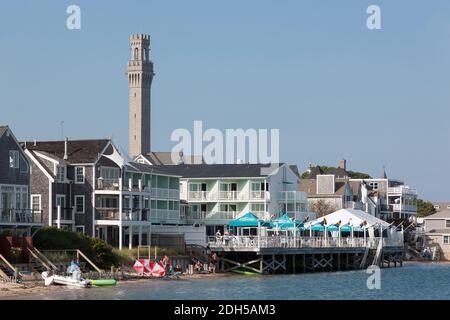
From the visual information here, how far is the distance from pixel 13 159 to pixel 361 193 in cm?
7202

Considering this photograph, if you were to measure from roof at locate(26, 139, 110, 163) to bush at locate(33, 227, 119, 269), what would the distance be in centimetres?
1109

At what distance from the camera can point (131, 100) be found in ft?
611

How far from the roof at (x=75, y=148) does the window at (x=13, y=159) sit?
7950 mm

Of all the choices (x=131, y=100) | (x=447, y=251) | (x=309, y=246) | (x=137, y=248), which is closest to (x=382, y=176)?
(x=447, y=251)

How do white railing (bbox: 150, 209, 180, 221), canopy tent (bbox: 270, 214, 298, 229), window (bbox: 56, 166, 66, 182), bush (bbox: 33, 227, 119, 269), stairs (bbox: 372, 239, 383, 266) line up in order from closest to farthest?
1. bush (bbox: 33, 227, 119, 269)
2. window (bbox: 56, 166, 66, 182)
3. canopy tent (bbox: 270, 214, 298, 229)
4. white railing (bbox: 150, 209, 180, 221)
5. stairs (bbox: 372, 239, 383, 266)

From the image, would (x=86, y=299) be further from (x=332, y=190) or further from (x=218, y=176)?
(x=332, y=190)

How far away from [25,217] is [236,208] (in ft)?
124

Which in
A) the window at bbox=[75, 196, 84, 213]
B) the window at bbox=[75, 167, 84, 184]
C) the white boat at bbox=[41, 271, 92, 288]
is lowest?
the white boat at bbox=[41, 271, 92, 288]

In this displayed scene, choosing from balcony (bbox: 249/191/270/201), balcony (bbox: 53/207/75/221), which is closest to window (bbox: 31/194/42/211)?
balcony (bbox: 53/207/75/221)

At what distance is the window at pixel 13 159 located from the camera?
77375 mm

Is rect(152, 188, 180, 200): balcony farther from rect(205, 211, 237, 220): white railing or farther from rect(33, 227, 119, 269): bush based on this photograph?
rect(33, 227, 119, 269): bush

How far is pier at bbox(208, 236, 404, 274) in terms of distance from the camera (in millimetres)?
88250

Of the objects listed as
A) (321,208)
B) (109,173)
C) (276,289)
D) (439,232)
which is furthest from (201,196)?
(439,232)

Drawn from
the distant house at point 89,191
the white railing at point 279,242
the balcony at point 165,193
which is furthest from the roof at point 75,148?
the white railing at point 279,242
